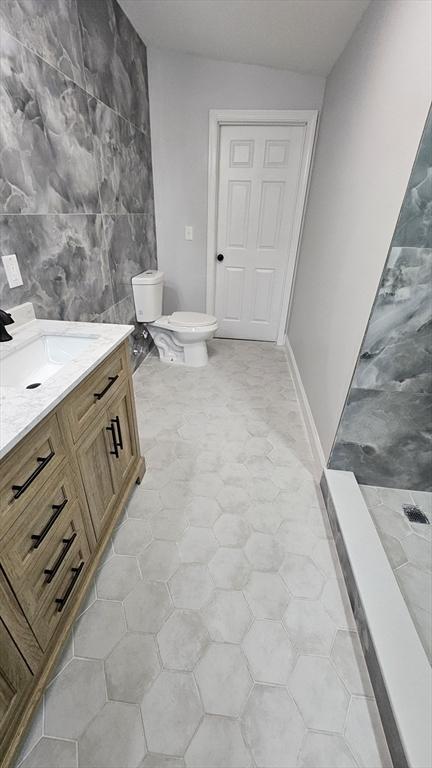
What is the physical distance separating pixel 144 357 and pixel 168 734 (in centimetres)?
251

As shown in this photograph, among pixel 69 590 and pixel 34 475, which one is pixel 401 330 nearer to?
pixel 34 475

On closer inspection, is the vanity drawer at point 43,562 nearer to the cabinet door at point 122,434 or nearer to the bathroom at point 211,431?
the bathroom at point 211,431

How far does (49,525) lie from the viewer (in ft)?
2.98

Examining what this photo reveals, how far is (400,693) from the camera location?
0.92m

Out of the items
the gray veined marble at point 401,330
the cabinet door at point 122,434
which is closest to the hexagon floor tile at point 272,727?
the cabinet door at point 122,434

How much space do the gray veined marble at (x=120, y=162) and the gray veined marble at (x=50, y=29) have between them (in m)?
0.22

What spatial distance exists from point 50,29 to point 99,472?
1882mm

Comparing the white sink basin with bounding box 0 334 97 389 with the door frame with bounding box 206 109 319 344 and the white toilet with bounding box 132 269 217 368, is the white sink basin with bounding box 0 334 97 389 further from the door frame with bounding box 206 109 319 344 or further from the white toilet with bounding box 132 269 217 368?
the door frame with bounding box 206 109 319 344

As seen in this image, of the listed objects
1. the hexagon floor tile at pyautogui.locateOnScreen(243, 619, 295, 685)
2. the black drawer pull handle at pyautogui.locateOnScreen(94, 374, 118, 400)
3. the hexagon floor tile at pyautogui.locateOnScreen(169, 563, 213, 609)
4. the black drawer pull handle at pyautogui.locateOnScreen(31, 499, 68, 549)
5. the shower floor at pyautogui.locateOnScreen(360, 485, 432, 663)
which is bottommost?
the hexagon floor tile at pyautogui.locateOnScreen(169, 563, 213, 609)

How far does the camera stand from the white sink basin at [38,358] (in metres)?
1.14

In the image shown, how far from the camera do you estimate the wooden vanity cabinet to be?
770mm

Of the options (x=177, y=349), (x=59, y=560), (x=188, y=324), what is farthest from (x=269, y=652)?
(x=177, y=349)

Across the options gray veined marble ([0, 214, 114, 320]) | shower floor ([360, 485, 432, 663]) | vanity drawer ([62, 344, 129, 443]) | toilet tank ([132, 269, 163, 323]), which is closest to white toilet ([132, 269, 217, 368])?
toilet tank ([132, 269, 163, 323])

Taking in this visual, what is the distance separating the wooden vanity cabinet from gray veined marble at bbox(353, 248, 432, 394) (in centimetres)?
103
